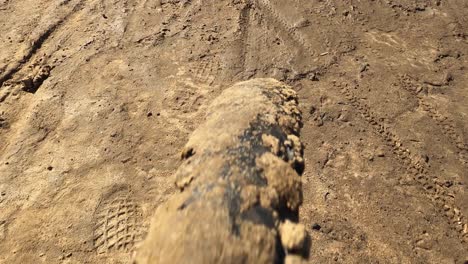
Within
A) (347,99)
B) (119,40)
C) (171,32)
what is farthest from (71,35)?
(347,99)

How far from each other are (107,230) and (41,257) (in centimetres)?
48

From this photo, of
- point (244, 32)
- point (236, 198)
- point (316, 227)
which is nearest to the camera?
point (236, 198)

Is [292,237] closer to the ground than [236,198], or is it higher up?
closer to the ground

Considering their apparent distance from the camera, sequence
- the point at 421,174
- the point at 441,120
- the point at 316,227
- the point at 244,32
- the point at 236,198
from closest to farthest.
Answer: the point at 236,198 → the point at 316,227 → the point at 421,174 → the point at 441,120 → the point at 244,32

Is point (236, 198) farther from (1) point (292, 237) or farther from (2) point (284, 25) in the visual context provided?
(2) point (284, 25)

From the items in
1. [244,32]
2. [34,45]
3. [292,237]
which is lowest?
[244,32]

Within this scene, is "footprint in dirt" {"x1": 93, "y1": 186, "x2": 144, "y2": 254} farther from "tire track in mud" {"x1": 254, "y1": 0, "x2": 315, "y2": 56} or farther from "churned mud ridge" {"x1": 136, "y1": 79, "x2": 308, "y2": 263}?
"tire track in mud" {"x1": 254, "y1": 0, "x2": 315, "y2": 56}

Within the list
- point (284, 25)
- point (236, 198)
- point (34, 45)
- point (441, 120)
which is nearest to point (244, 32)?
point (284, 25)

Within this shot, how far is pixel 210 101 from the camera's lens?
161 inches

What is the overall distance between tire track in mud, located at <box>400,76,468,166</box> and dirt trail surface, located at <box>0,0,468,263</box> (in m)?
0.01

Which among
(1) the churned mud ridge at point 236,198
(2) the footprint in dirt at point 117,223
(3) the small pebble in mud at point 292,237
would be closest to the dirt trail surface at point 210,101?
(2) the footprint in dirt at point 117,223

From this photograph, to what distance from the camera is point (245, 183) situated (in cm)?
178

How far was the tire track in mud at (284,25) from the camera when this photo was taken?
460 cm

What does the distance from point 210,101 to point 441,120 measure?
209cm
